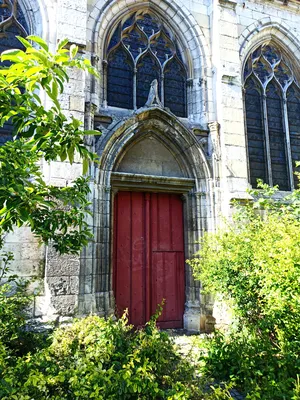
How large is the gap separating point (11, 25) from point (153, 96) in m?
2.87

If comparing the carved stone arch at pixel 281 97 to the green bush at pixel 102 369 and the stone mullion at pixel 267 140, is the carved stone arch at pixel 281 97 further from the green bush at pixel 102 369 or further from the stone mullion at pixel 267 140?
the green bush at pixel 102 369

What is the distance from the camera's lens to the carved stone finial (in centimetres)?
592

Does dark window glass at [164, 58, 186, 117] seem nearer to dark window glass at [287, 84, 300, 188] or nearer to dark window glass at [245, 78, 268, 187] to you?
dark window glass at [245, 78, 268, 187]

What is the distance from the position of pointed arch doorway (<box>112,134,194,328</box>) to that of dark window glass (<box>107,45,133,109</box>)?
89cm

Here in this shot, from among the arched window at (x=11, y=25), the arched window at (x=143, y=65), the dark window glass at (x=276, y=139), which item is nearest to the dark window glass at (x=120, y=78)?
the arched window at (x=143, y=65)

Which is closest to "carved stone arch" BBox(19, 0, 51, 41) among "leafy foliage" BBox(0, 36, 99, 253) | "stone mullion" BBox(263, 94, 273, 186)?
"leafy foliage" BBox(0, 36, 99, 253)

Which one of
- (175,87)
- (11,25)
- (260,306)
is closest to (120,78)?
(175,87)

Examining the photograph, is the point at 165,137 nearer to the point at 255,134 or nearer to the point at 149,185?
the point at 149,185

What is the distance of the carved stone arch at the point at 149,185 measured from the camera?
16.9 feet

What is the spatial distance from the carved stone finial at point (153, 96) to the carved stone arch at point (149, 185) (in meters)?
0.13

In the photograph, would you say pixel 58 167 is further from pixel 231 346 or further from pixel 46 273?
pixel 231 346

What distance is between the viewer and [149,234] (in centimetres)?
590

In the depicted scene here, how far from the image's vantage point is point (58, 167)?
Result: 4.84 metres

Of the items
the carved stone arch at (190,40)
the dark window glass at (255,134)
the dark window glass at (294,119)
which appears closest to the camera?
the carved stone arch at (190,40)
